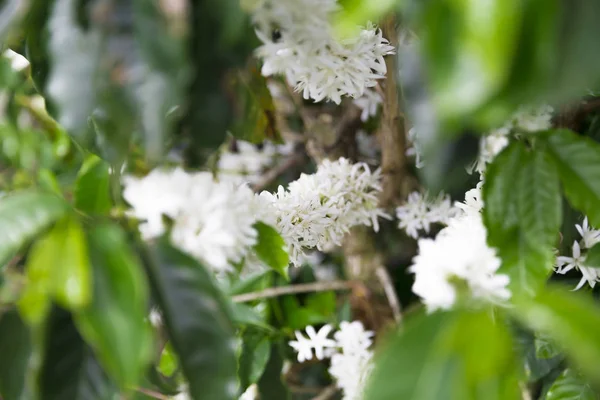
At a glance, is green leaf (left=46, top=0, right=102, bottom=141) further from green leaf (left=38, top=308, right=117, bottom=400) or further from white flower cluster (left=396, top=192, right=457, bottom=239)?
white flower cluster (left=396, top=192, right=457, bottom=239)

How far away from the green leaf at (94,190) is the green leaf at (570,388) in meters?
0.40

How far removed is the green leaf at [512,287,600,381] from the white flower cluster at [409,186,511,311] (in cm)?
8

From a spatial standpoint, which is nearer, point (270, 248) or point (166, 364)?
point (270, 248)

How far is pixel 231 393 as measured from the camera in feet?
0.99

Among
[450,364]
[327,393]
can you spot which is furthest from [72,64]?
[327,393]

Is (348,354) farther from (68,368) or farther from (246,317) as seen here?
(68,368)

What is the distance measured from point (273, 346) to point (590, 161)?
0.42 metres

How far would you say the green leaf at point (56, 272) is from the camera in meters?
0.26

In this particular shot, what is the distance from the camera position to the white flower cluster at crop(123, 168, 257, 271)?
337mm

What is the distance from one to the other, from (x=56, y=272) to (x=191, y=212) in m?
0.09

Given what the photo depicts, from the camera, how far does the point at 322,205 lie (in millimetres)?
598

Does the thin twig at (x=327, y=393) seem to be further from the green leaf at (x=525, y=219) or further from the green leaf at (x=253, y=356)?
the green leaf at (x=525, y=219)

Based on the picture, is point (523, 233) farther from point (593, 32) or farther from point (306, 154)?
point (306, 154)

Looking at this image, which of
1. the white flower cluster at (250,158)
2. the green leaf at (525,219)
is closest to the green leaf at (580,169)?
the green leaf at (525,219)
